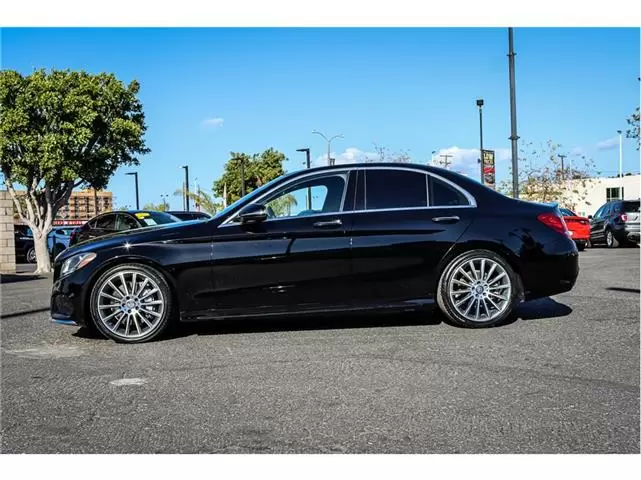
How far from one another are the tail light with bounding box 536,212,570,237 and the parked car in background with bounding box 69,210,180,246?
10.3m

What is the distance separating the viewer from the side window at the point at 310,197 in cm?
635

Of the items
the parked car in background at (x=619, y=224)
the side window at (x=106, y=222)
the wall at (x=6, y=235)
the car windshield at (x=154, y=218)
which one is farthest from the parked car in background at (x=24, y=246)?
the parked car in background at (x=619, y=224)

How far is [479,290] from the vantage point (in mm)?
6344

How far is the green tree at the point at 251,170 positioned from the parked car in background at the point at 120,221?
51322 mm

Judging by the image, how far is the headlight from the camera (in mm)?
6125

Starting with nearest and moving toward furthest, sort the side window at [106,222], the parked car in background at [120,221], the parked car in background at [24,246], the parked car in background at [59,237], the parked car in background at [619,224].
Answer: the parked car in background at [120,221], the side window at [106,222], the parked car in background at [619,224], the parked car in background at [59,237], the parked car in background at [24,246]

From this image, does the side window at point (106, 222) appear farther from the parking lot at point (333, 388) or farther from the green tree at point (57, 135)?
the parking lot at point (333, 388)

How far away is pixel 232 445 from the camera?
3.24 metres

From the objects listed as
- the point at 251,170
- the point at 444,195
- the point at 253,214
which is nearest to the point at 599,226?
the point at 444,195

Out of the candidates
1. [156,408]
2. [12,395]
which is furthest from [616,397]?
[12,395]

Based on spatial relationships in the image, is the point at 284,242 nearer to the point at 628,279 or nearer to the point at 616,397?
the point at 616,397

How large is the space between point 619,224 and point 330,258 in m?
19.7

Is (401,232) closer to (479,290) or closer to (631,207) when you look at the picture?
(479,290)

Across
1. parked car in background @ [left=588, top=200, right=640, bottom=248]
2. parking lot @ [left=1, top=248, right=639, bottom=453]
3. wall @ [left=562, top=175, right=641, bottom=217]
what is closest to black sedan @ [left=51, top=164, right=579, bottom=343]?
parking lot @ [left=1, top=248, right=639, bottom=453]
